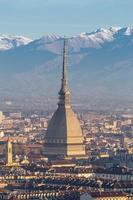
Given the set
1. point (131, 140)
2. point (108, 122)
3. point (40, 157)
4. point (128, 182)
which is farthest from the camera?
point (108, 122)

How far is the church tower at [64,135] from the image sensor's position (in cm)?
12019

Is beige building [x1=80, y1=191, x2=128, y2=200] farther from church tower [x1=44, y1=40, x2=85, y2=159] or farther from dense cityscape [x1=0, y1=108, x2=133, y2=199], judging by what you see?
church tower [x1=44, y1=40, x2=85, y2=159]

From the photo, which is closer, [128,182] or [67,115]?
[128,182]

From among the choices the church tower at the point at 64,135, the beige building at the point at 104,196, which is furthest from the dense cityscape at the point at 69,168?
the church tower at the point at 64,135

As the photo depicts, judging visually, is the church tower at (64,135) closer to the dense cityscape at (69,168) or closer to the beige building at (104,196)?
the dense cityscape at (69,168)

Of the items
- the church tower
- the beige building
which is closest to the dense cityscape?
the beige building

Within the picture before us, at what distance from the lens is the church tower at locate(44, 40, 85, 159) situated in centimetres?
12019

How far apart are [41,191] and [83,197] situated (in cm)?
622

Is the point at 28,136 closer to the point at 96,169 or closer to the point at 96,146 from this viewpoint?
the point at 96,146

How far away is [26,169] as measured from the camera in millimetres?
103750

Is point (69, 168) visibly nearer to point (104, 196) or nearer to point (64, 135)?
point (64, 135)

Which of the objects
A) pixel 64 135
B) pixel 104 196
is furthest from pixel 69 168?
pixel 104 196

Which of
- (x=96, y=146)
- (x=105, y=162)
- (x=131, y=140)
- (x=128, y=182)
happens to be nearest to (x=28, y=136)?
(x=131, y=140)

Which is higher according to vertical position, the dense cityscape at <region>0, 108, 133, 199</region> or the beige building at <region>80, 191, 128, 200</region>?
the dense cityscape at <region>0, 108, 133, 199</region>
